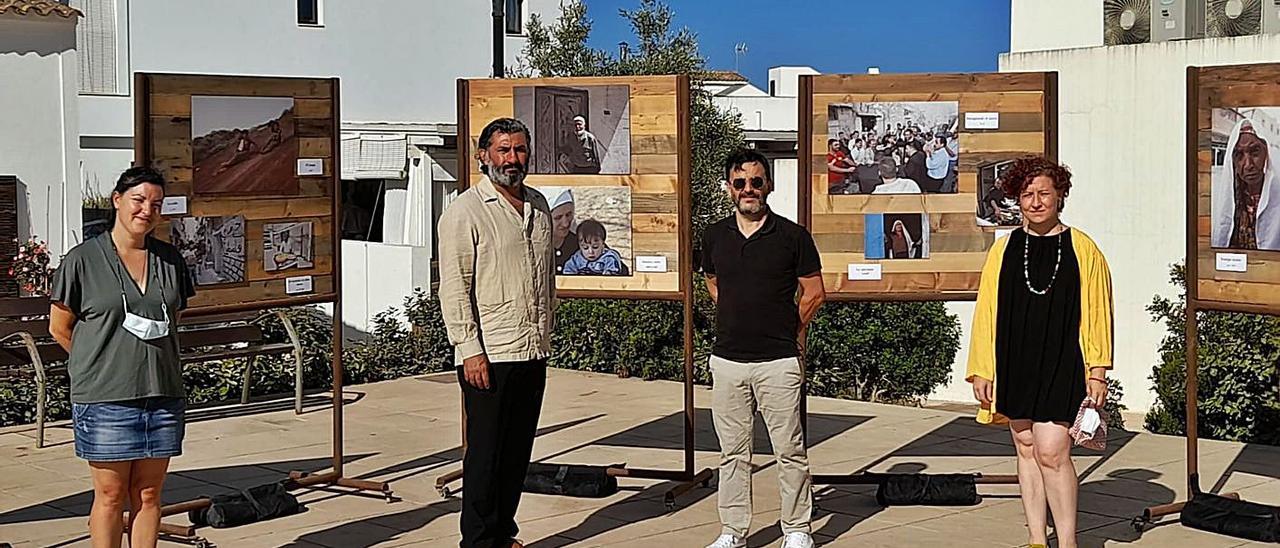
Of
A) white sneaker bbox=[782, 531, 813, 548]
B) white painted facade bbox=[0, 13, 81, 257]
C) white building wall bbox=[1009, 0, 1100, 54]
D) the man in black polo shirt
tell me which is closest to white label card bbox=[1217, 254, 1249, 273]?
the man in black polo shirt

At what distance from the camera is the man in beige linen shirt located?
6664 mm

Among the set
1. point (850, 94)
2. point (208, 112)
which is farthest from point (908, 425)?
point (208, 112)

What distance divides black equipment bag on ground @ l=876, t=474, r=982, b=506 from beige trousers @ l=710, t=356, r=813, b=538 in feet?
4.51

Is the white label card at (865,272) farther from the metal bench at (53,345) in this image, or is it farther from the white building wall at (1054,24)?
the white building wall at (1054,24)

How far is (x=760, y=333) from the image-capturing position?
272 inches

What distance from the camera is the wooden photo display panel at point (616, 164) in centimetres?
876

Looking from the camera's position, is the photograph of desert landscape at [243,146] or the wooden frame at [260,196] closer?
the wooden frame at [260,196]

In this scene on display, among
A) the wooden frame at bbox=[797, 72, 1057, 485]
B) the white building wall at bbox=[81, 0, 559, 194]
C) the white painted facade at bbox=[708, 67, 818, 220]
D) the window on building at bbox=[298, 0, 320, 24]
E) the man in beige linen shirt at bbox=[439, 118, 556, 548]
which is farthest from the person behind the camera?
the window on building at bbox=[298, 0, 320, 24]

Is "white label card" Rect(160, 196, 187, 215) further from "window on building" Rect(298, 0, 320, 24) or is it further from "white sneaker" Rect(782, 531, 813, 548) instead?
"window on building" Rect(298, 0, 320, 24)

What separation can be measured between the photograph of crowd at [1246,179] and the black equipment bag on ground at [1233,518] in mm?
1291

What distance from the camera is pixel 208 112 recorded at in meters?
8.10

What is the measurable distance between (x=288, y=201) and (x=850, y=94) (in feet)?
10.3

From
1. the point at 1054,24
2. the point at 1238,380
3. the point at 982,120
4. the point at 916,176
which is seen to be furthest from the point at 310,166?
the point at 1054,24

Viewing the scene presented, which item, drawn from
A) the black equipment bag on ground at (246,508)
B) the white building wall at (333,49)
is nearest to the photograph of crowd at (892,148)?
the black equipment bag on ground at (246,508)
